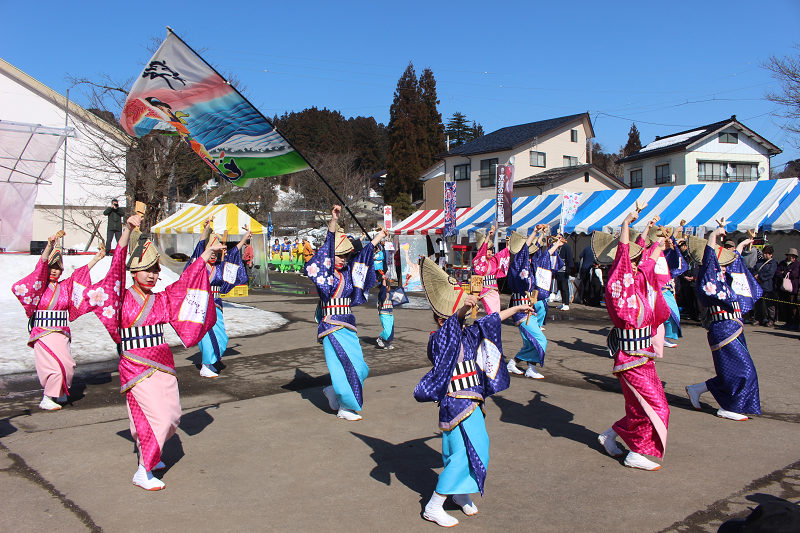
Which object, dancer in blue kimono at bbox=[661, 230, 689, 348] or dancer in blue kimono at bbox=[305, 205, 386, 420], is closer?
dancer in blue kimono at bbox=[305, 205, 386, 420]

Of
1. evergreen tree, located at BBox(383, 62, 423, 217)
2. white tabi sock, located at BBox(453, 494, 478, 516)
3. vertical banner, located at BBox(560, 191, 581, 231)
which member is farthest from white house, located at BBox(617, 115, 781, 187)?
white tabi sock, located at BBox(453, 494, 478, 516)

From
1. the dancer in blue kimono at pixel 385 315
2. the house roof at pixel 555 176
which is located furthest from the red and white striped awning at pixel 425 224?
the dancer in blue kimono at pixel 385 315

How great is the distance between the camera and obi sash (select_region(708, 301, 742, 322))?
228 inches

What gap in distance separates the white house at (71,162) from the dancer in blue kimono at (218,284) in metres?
14.5

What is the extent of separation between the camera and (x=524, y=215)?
20.8 meters

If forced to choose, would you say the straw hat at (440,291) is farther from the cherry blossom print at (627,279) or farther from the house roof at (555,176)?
the house roof at (555,176)

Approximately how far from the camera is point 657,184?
32.3 m

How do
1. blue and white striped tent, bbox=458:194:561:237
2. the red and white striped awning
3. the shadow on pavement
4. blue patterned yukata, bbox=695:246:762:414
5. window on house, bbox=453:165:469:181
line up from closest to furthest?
the shadow on pavement, blue patterned yukata, bbox=695:246:762:414, blue and white striped tent, bbox=458:194:561:237, the red and white striped awning, window on house, bbox=453:165:469:181

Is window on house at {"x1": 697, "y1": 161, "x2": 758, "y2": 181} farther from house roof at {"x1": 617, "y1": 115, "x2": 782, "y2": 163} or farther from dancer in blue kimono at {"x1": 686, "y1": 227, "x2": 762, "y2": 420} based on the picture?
dancer in blue kimono at {"x1": 686, "y1": 227, "x2": 762, "y2": 420}

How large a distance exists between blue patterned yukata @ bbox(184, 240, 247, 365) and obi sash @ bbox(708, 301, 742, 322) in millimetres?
6365

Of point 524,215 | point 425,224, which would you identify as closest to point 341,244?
point 524,215

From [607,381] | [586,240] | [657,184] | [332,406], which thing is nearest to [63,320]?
[332,406]

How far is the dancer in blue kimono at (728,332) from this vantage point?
556cm

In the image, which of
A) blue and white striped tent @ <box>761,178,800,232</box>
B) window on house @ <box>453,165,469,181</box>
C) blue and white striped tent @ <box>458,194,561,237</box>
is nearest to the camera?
blue and white striped tent @ <box>761,178,800,232</box>
